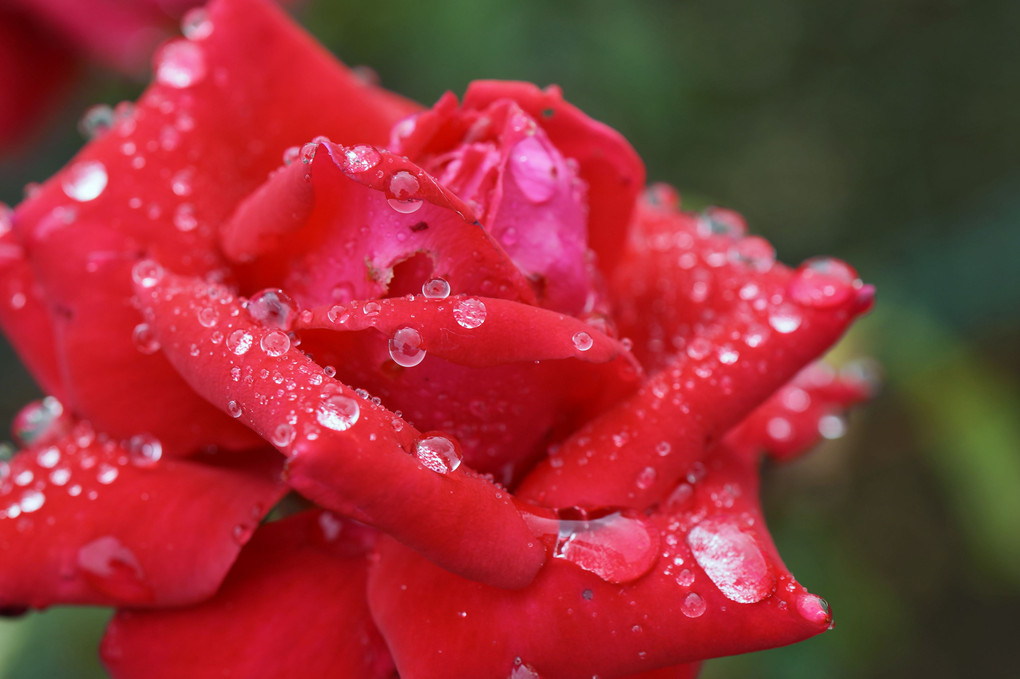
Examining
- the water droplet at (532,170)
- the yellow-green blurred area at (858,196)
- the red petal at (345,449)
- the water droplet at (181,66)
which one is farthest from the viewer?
the yellow-green blurred area at (858,196)

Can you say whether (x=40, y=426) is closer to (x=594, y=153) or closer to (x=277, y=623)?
(x=277, y=623)

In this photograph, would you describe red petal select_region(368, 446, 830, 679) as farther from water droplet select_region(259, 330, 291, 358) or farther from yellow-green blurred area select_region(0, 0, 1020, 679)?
yellow-green blurred area select_region(0, 0, 1020, 679)

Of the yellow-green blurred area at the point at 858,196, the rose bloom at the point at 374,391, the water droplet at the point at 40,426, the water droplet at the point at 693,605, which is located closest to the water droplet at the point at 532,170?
the rose bloom at the point at 374,391

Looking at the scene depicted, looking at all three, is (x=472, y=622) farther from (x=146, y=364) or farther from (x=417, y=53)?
(x=417, y=53)

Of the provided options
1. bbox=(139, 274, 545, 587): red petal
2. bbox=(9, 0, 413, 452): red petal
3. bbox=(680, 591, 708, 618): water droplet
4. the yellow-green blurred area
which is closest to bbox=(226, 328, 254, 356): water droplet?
bbox=(139, 274, 545, 587): red petal

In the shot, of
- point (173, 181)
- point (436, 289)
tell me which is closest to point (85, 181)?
point (173, 181)

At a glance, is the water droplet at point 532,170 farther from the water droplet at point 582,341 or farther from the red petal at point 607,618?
the red petal at point 607,618

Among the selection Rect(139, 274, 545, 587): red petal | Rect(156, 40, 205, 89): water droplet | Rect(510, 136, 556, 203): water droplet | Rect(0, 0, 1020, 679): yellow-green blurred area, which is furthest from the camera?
Rect(0, 0, 1020, 679): yellow-green blurred area
